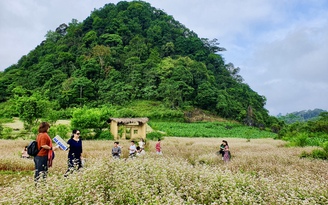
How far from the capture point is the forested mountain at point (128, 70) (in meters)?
71.6

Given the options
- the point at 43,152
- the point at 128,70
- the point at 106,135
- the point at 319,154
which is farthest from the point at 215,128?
the point at 43,152

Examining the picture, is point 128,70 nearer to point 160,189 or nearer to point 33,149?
point 33,149

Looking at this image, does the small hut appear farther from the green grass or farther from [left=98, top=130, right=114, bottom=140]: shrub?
the green grass

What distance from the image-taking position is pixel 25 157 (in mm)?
13977

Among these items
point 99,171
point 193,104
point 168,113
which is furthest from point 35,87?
point 99,171

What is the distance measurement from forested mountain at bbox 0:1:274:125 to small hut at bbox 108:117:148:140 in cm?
2982

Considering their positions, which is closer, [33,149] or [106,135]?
[33,149]

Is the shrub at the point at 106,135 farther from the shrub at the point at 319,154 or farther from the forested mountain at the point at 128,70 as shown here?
the forested mountain at the point at 128,70

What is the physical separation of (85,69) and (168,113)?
2984 centimetres

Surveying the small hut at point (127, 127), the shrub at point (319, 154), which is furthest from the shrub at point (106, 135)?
the shrub at point (319, 154)

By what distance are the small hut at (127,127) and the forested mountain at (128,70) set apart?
2982 centimetres

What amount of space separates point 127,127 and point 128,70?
4784cm

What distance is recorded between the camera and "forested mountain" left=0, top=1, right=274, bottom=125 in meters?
71.6

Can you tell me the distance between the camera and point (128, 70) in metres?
80.6
